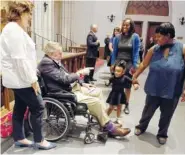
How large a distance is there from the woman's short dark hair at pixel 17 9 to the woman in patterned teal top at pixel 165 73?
1.26m

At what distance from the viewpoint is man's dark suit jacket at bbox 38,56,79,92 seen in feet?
7.95

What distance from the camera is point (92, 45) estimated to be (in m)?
4.96

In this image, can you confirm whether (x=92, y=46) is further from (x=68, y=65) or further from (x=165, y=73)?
(x=165, y=73)

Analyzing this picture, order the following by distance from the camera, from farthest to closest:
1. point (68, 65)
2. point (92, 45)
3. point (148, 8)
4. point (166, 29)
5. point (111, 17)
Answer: point (111, 17) → point (148, 8) → point (92, 45) → point (68, 65) → point (166, 29)

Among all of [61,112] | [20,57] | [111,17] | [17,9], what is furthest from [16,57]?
[111,17]

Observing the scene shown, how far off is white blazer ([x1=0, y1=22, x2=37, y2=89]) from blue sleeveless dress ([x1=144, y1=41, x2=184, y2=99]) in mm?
1224

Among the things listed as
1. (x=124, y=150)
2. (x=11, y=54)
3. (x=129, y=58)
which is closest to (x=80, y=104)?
(x=124, y=150)

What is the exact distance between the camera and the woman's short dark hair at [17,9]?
189cm

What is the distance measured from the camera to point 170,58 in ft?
7.79

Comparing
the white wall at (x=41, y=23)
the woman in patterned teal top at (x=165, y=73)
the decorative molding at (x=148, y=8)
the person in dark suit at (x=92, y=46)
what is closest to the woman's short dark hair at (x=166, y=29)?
the woman in patterned teal top at (x=165, y=73)

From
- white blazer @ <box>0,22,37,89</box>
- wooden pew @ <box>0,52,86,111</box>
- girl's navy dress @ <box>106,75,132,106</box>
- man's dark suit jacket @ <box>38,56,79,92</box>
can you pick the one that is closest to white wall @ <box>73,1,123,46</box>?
wooden pew @ <box>0,52,86,111</box>

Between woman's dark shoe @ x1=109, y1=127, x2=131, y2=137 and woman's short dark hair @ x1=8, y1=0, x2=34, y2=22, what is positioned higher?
woman's short dark hair @ x1=8, y1=0, x2=34, y2=22

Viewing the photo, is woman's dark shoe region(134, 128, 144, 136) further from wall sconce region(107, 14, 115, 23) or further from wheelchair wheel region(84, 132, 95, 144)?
wall sconce region(107, 14, 115, 23)

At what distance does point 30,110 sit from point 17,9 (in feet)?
2.87
